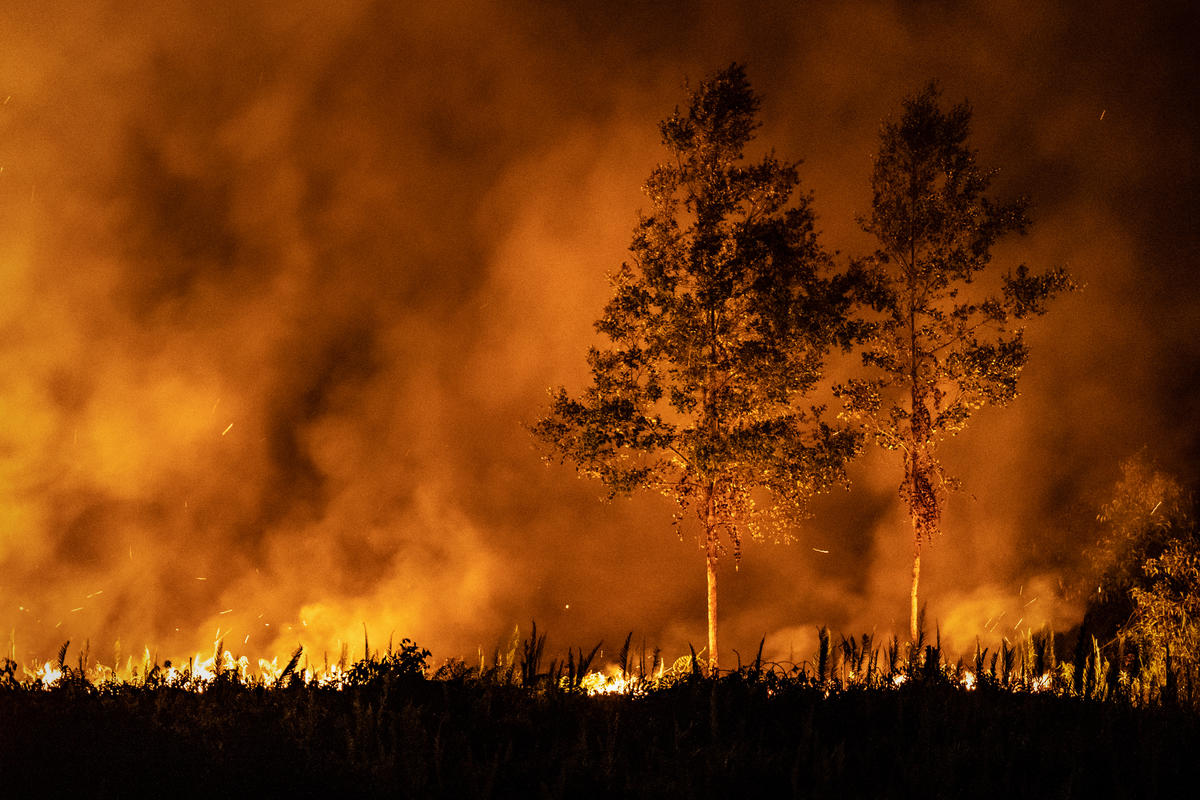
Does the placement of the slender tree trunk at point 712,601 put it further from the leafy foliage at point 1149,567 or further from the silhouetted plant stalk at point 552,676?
the leafy foliage at point 1149,567

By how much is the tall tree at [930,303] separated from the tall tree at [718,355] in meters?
2.07

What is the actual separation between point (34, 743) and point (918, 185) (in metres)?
21.8

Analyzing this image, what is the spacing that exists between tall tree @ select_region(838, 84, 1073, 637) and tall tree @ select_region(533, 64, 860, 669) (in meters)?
2.07

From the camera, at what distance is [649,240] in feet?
75.8

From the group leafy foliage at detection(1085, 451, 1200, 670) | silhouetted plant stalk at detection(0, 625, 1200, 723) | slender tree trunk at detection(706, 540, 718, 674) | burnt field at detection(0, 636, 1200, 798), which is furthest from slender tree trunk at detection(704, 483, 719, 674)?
leafy foliage at detection(1085, 451, 1200, 670)

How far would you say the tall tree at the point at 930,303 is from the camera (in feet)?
79.6

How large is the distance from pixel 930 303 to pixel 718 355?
18.9 feet

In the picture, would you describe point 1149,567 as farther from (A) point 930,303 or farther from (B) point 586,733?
(B) point 586,733

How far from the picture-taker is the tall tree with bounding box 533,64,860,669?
2231cm

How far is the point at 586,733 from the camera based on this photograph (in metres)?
9.03

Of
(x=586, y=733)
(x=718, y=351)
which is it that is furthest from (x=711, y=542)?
(x=586, y=733)

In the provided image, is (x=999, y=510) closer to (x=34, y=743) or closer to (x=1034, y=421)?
(x=1034, y=421)

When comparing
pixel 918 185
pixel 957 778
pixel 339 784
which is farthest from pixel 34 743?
pixel 918 185

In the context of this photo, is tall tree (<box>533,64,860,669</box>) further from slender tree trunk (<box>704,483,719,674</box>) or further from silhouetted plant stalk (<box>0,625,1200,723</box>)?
silhouetted plant stalk (<box>0,625,1200,723</box>)
